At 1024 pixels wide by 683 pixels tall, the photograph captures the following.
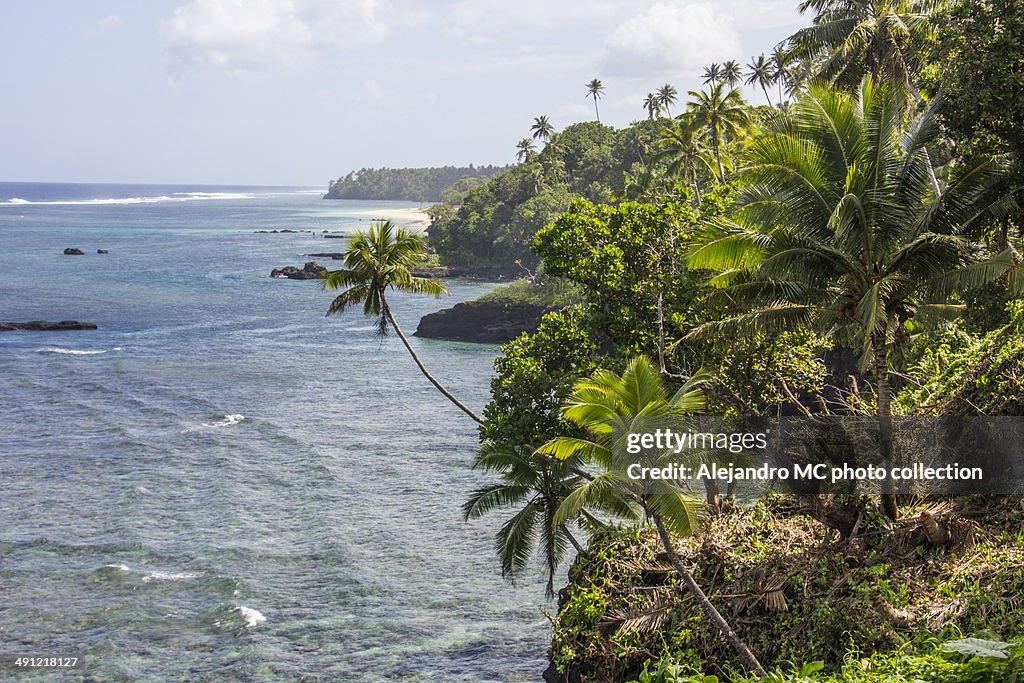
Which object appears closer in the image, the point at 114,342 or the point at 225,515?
the point at 225,515

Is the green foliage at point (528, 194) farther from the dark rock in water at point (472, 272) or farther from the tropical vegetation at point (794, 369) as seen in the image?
the tropical vegetation at point (794, 369)

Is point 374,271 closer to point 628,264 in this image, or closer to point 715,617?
point 628,264

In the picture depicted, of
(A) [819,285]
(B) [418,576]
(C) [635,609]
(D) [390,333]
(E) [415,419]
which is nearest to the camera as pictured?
(A) [819,285]

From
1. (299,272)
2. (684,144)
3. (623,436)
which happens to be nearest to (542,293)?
(684,144)

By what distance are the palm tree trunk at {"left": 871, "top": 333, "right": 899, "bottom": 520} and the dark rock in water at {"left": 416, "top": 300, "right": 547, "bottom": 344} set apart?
51.0 meters

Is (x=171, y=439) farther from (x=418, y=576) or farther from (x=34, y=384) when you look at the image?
(x=418, y=576)

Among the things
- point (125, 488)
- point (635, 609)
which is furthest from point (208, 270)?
point (635, 609)

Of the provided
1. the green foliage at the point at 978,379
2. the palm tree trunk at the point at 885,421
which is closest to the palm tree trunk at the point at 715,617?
the palm tree trunk at the point at 885,421

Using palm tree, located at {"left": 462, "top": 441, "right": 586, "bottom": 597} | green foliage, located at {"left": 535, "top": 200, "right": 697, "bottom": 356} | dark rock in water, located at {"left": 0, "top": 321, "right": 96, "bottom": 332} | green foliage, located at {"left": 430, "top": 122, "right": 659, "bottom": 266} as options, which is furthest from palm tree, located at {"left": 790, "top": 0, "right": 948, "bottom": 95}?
green foliage, located at {"left": 430, "top": 122, "right": 659, "bottom": 266}

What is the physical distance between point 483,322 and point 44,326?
3347 cm

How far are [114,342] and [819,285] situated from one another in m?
60.0

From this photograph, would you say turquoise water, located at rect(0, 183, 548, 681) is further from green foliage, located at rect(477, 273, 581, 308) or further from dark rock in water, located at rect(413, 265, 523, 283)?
dark rock in water, located at rect(413, 265, 523, 283)

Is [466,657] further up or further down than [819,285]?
further down

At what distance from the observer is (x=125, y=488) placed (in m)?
36.3
